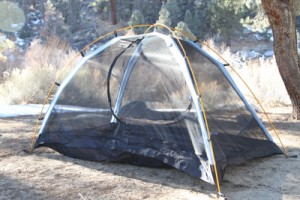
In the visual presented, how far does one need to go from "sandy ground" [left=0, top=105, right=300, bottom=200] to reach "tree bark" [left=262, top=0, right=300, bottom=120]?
155 cm

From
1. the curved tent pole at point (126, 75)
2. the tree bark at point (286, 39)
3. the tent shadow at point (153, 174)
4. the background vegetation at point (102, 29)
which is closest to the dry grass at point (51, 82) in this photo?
the background vegetation at point (102, 29)

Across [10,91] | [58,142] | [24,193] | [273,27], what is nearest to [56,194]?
[24,193]

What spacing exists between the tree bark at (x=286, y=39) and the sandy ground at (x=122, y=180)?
1549 millimetres

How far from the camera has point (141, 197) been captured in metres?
3.35

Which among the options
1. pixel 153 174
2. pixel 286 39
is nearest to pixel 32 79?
pixel 286 39

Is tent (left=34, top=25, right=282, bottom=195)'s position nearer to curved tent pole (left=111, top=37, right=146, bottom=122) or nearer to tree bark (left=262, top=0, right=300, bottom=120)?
curved tent pole (left=111, top=37, right=146, bottom=122)

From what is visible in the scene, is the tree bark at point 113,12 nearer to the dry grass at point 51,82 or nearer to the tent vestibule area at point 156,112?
the dry grass at point 51,82

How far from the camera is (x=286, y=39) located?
18.7 feet

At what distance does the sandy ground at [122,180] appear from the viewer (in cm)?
341

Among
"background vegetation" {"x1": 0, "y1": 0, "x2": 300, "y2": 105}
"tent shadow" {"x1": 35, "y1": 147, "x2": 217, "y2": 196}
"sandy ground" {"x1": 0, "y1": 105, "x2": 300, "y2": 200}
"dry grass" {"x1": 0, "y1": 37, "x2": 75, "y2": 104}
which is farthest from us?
"background vegetation" {"x1": 0, "y1": 0, "x2": 300, "y2": 105}

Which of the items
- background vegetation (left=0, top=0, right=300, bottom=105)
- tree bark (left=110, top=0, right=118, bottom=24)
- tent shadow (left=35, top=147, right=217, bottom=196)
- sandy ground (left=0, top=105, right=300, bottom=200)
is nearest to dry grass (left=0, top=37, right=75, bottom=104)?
background vegetation (left=0, top=0, right=300, bottom=105)

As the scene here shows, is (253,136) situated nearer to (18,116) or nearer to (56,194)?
(56,194)

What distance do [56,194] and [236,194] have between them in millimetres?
1592

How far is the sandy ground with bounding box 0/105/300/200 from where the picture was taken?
3.41 meters
